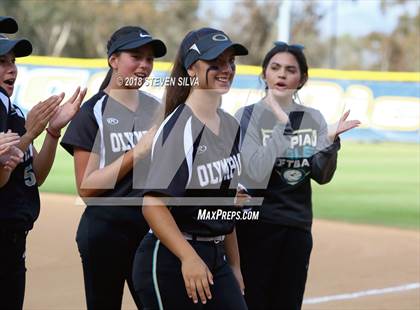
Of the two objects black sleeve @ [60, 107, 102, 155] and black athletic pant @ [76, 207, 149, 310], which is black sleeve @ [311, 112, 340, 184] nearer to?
black athletic pant @ [76, 207, 149, 310]

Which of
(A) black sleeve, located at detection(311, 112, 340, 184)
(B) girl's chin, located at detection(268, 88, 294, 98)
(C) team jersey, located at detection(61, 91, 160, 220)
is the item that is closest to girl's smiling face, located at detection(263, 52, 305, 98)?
(B) girl's chin, located at detection(268, 88, 294, 98)

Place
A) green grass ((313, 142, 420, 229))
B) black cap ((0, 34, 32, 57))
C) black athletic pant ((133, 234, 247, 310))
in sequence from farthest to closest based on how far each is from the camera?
green grass ((313, 142, 420, 229))
black cap ((0, 34, 32, 57))
black athletic pant ((133, 234, 247, 310))

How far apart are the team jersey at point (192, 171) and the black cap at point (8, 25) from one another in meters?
1.38

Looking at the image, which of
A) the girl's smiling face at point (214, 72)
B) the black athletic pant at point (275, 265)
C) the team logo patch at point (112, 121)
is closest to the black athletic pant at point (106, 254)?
the team logo patch at point (112, 121)

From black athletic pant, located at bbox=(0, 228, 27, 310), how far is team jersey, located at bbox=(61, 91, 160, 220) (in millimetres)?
698

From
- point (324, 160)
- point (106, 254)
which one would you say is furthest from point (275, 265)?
point (106, 254)

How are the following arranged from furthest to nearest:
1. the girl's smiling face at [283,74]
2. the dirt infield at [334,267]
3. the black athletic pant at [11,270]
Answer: the dirt infield at [334,267] → the girl's smiling face at [283,74] → the black athletic pant at [11,270]

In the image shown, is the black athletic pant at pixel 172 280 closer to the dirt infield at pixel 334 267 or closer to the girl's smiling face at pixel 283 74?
the girl's smiling face at pixel 283 74

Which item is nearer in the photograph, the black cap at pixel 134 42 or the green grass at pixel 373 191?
the black cap at pixel 134 42

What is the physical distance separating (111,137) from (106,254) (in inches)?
29.5

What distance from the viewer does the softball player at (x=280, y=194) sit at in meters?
5.50

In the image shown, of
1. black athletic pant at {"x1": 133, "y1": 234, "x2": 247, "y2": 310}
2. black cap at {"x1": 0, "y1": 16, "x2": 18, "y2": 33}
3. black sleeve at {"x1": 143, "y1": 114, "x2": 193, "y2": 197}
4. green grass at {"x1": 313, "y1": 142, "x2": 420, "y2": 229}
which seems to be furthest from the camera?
green grass at {"x1": 313, "y1": 142, "x2": 420, "y2": 229}

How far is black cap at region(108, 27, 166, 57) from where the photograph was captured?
17.1 feet

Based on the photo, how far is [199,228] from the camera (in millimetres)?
4125
